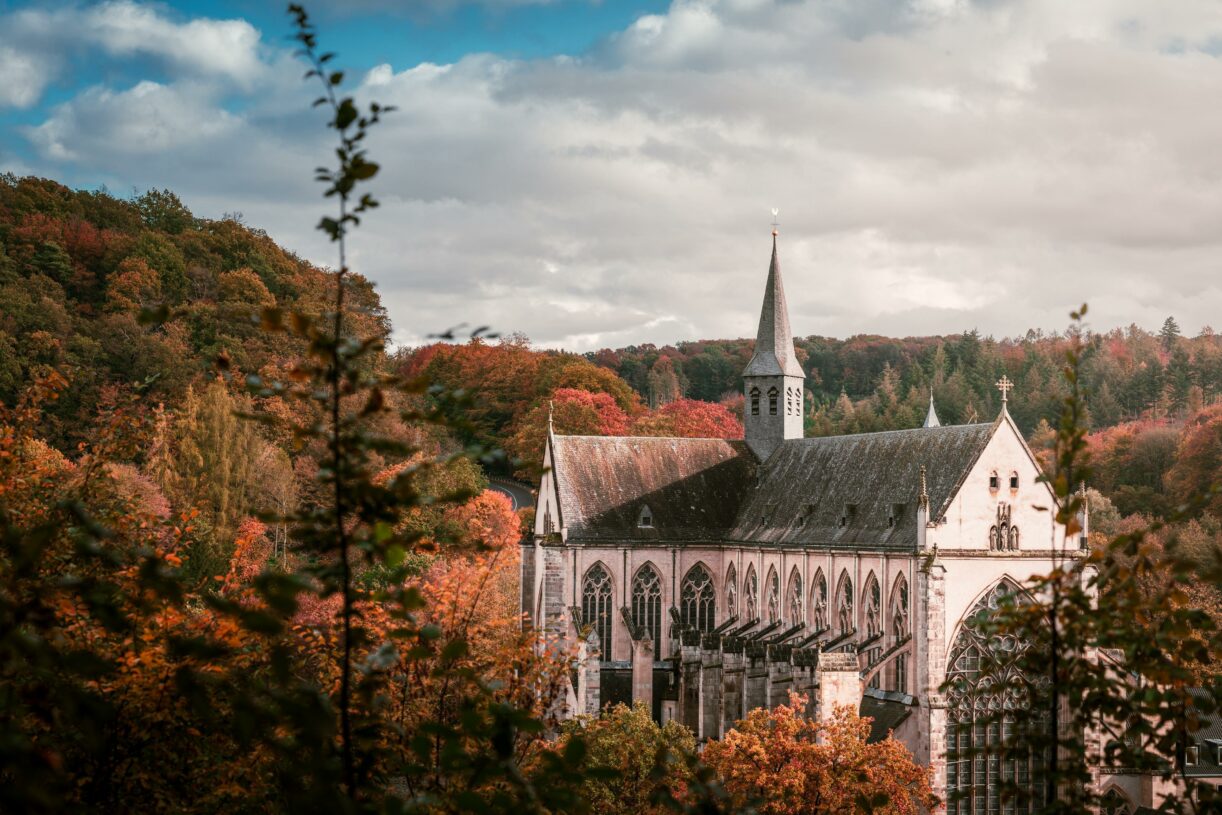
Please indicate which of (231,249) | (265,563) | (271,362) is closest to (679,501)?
(265,563)

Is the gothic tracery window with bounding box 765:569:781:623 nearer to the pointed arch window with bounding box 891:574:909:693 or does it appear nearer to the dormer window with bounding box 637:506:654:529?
the dormer window with bounding box 637:506:654:529

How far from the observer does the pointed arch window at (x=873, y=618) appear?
3709 centimetres

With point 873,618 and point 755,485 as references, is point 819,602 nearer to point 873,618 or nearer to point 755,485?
point 873,618

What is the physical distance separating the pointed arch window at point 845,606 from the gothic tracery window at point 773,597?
366 cm

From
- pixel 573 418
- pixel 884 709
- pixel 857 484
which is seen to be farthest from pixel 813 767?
pixel 573 418

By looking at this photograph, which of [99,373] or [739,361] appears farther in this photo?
[739,361]

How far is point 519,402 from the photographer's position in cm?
8756

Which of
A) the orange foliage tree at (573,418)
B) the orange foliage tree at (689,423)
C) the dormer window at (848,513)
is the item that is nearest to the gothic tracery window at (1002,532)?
the dormer window at (848,513)

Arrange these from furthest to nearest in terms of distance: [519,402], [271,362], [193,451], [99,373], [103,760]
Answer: [519,402], [271,362], [99,373], [193,451], [103,760]

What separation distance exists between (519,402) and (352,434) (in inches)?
3227

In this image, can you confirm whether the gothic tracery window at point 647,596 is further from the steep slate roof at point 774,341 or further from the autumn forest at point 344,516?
the steep slate roof at point 774,341

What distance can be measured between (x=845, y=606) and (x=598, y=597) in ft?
32.8

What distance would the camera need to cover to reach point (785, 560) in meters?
43.5

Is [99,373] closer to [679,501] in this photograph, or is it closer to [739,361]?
[679,501]
